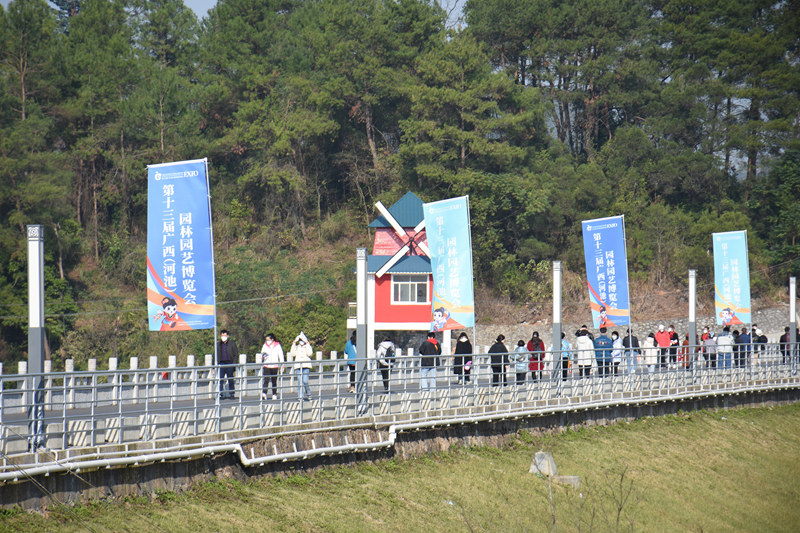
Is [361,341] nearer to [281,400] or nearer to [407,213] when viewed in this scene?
[281,400]

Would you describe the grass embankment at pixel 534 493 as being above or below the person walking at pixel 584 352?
below

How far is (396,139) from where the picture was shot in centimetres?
6431

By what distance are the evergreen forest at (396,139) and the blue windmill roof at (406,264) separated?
241 inches

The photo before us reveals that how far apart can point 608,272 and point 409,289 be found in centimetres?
2114

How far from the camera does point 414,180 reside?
57.8 meters

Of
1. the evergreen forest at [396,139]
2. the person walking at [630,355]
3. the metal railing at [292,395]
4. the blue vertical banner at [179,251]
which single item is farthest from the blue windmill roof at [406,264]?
the blue vertical banner at [179,251]

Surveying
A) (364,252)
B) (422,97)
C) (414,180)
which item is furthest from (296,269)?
(364,252)

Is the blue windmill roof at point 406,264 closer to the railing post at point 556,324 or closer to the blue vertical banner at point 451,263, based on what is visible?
the railing post at point 556,324

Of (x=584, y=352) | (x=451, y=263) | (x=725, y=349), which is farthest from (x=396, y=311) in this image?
(x=451, y=263)

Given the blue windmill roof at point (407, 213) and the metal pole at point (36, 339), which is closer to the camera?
the metal pole at point (36, 339)

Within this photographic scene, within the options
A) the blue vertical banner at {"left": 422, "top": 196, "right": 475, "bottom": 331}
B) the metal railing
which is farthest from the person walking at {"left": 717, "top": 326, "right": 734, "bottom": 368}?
the blue vertical banner at {"left": 422, "top": 196, "right": 475, "bottom": 331}

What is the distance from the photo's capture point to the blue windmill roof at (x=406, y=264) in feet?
156

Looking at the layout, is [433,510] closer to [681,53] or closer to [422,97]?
[422,97]

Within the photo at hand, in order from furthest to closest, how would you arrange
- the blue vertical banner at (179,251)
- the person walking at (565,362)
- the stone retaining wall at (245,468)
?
the person walking at (565,362), the blue vertical banner at (179,251), the stone retaining wall at (245,468)
